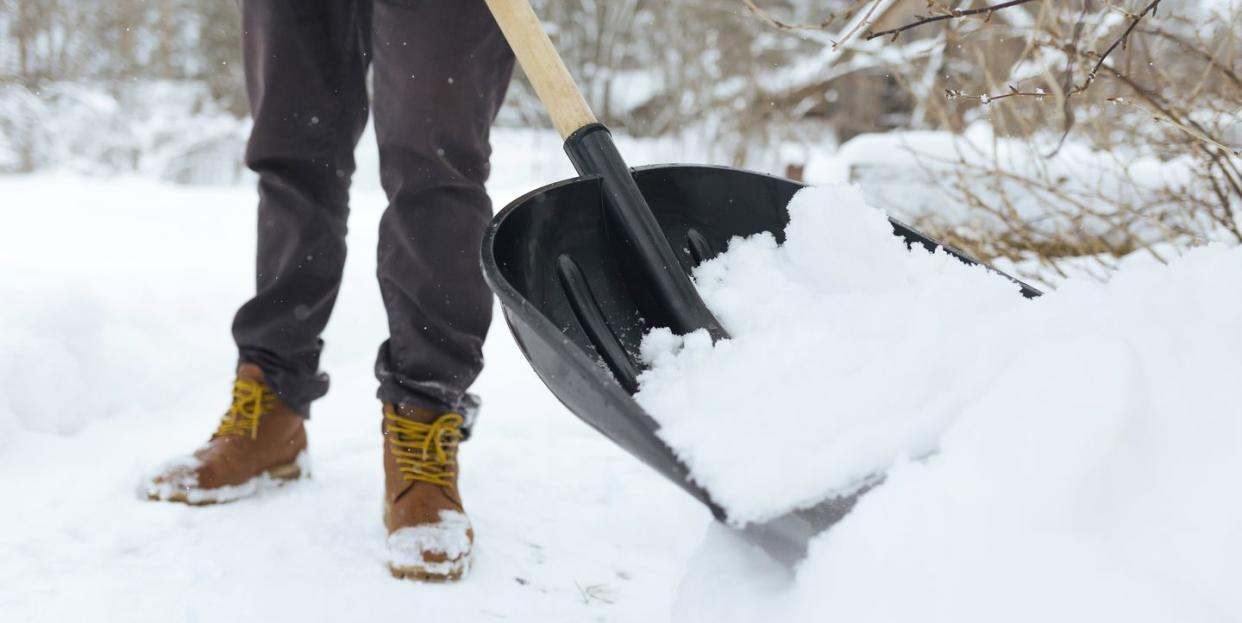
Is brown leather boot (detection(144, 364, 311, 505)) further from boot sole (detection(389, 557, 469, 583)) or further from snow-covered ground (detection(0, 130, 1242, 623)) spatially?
boot sole (detection(389, 557, 469, 583))

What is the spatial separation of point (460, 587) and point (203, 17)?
13.4 m

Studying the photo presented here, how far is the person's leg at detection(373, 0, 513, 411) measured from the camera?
1.27 metres

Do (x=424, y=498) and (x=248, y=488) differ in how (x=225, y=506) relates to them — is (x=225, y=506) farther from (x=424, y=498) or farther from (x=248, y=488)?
(x=424, y=498)

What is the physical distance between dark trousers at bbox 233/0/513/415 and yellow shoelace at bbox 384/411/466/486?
0.13 ft

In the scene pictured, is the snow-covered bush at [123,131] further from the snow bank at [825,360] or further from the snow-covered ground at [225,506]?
the snow bank at [825,360]

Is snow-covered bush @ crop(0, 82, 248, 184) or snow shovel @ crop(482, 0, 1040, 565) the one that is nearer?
snow shovel @ crop(482, 0, 1040, 565)

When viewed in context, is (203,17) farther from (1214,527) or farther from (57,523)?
(1214,527)

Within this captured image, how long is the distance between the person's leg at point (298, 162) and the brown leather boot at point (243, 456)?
29 mm

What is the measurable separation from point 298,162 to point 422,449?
0.54m

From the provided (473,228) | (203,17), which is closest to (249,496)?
(473,228)

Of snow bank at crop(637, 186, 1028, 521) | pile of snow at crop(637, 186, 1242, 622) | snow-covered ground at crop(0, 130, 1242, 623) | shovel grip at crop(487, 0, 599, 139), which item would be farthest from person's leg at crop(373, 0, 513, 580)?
pile of snow at crop(637, 186, 1242, 622)

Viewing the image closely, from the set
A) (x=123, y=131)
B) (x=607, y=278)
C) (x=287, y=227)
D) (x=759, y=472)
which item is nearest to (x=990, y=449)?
(x=759, y=472)

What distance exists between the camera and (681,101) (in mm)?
10836

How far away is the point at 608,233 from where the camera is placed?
1065 millimetres
